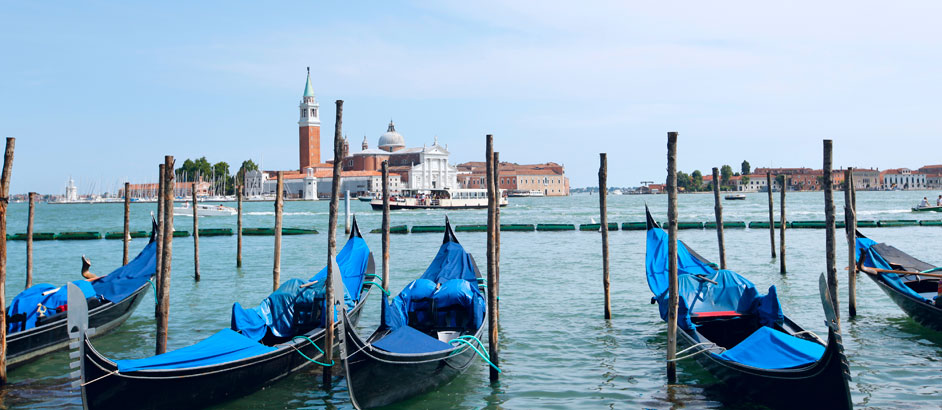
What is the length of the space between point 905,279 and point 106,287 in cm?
874

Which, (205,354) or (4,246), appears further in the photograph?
(4,246)

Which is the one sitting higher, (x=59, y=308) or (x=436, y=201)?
(x=436, y=201)

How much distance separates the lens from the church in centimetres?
7938

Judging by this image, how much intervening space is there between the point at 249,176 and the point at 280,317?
8321 cm

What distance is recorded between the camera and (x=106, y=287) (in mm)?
8281

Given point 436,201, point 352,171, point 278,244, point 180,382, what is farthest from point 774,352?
point 352,171

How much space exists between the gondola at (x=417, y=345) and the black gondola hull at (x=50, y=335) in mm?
2856

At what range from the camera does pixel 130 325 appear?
28.2ft

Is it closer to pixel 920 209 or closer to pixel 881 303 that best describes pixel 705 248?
pixel 881 303

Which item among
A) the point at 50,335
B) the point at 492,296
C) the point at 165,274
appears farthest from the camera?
the point at 50,335

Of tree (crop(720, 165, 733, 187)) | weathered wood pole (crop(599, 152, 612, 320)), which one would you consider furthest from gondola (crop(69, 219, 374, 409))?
tree (crop(720, 165, 733, 187))

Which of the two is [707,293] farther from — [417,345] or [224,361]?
→ [224,361]

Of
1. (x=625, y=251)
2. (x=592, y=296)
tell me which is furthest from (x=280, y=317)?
(x=625, y=251)

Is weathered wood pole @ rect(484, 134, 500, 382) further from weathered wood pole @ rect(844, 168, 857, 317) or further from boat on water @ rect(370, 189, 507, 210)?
boat on water @ rect(370, 189, 507, 210)
